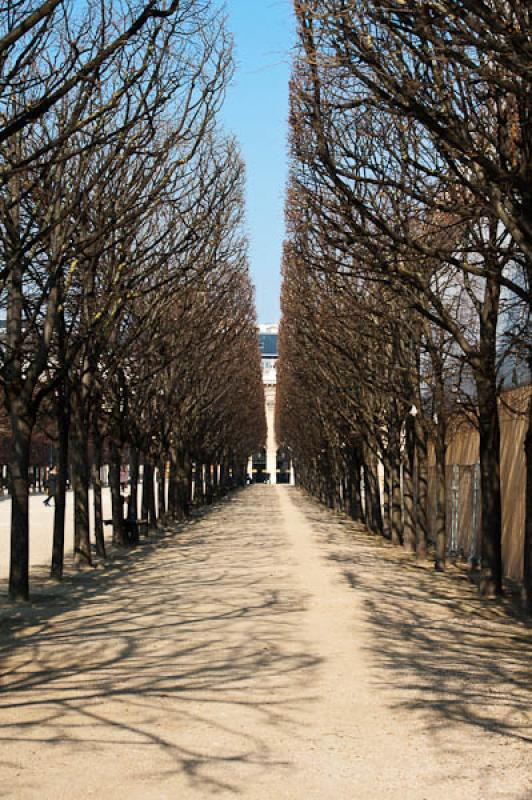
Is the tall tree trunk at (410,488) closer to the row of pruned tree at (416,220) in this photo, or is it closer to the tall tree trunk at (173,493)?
the row of pruned tree at (416,220)

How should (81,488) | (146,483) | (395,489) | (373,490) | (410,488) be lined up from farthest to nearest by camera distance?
(146,483) < (373,490) < (395,489) < (410,488) < (81,488)


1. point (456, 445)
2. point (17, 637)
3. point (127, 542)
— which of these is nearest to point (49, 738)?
point (17, 637)

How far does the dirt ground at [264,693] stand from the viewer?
7.97 m

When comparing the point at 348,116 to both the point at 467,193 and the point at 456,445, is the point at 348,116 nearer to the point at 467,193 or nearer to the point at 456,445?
the point at 467,193

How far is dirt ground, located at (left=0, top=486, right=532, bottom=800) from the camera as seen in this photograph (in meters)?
7.97

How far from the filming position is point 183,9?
15508mm

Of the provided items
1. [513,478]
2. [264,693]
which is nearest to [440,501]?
[513,478]

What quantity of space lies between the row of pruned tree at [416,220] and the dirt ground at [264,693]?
11.6 feet

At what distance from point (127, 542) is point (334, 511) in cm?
3185

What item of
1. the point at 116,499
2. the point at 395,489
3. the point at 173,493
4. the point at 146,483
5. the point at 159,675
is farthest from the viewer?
the point at 173,493

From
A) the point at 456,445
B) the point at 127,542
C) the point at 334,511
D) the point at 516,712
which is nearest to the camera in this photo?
the point at 516,712

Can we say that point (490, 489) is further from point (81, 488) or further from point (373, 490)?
point (373, 490)

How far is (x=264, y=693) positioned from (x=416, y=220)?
1704 cm

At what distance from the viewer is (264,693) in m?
11.1
